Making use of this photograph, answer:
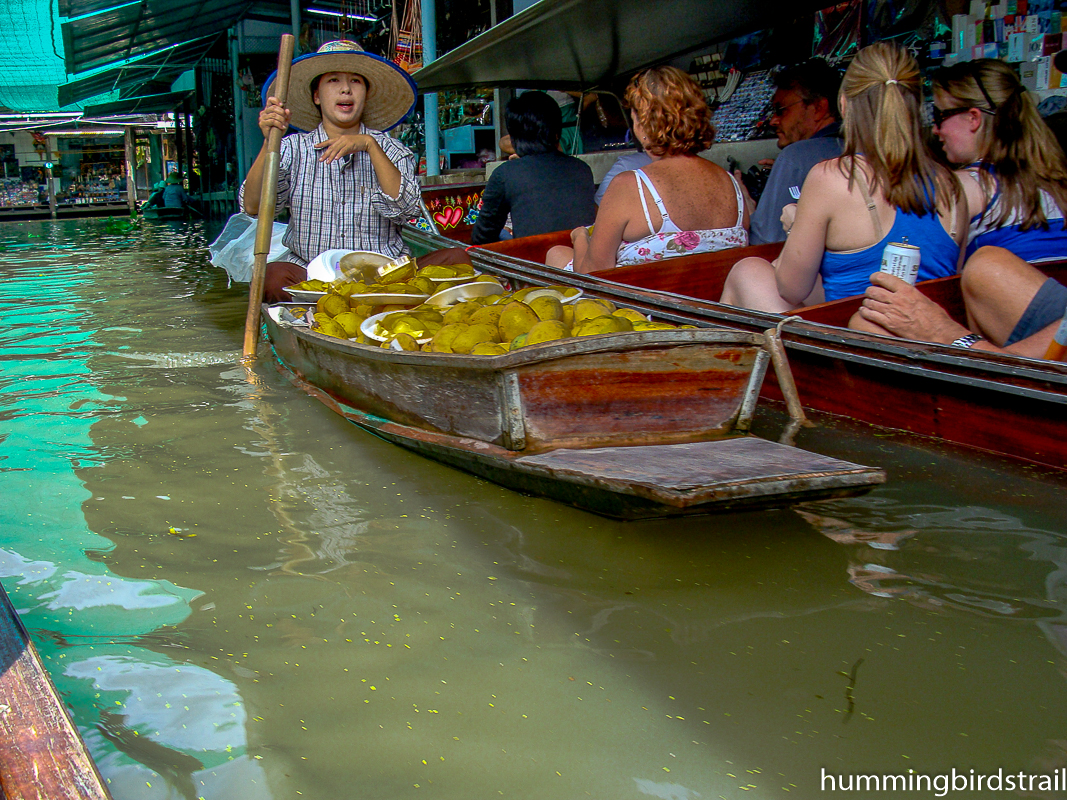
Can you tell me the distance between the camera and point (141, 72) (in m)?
19.5

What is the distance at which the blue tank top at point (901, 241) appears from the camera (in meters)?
2.53

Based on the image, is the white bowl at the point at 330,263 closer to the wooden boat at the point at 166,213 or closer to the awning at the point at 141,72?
the awning at the point at 141,72

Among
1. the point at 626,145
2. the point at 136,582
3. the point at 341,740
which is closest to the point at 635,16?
the point at 626,145

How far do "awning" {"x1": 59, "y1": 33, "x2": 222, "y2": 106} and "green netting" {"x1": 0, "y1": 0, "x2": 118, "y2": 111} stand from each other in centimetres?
36

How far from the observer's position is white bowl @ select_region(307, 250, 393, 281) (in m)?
3.76

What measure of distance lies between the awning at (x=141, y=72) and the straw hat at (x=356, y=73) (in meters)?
14.2

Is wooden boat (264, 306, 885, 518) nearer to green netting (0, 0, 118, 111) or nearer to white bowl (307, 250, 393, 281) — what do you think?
white bowl (307, 250, 393, 281)

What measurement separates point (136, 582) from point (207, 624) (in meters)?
0.29

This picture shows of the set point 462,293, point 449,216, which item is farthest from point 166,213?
point 462,293

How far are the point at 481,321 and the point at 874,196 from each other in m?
1.23

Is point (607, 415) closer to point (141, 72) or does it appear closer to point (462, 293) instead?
point (462, 293)

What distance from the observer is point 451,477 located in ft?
7.96

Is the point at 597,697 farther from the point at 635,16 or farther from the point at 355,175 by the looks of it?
the point at 635,16

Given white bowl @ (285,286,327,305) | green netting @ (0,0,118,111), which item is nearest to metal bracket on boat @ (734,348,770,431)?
white bowl @ (285,286,327,305)
